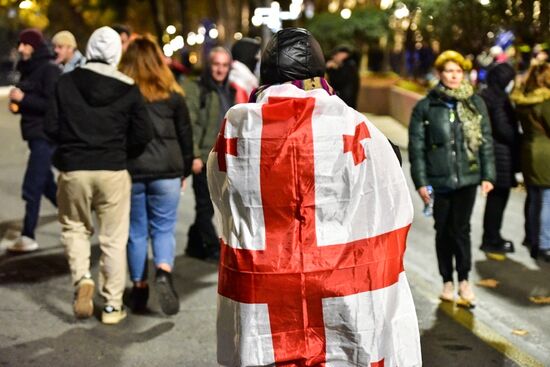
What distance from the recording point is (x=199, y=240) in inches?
339

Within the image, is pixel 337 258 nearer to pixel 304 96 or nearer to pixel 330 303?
pixel 330 303

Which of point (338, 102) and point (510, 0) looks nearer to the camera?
point (338, 102)

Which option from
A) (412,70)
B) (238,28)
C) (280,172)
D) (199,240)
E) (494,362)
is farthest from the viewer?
(238,28)

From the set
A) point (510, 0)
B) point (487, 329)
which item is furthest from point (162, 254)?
point (510, 0)

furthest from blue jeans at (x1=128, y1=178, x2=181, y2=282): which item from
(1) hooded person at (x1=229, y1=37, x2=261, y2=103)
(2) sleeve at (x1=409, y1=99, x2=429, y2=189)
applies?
(2) sleeve at (x1=409, y1=99, x2=429, y2=189)

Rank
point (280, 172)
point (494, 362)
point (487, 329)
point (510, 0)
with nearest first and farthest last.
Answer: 1. point (280, 172)
2. point (494, 362)
3. point (487, 329)
4. point (510, 0)

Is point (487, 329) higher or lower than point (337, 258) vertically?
lower

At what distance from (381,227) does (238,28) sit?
46120mm

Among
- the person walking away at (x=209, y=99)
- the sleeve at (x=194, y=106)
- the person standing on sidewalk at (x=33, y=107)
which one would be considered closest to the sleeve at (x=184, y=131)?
the person walking away at (x=209, y=99)

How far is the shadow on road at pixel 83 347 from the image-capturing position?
5828 millimetres

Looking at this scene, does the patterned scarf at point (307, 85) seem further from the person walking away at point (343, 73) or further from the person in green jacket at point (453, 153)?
the person walking away at point (343, 73)

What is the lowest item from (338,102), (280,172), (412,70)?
(412,70)

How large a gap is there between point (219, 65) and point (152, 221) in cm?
175

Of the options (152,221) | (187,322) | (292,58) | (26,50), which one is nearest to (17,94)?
(26,50)
